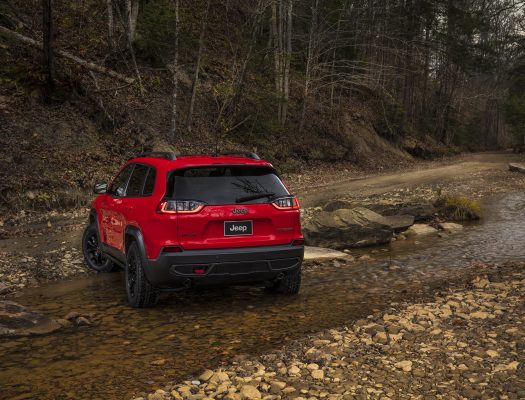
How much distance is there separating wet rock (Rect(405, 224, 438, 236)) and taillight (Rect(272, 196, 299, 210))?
21.1ft

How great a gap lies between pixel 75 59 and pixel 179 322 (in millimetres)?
14807

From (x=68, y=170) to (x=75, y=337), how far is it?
1002 cm

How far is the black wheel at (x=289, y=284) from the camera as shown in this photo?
6.67 metres

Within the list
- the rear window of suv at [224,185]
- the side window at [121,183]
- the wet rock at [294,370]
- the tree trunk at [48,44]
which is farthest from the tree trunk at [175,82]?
the wet rock at [294,370]

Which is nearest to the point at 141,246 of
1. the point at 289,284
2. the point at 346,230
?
the point at 289,284

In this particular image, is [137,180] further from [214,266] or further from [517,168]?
[517,168]

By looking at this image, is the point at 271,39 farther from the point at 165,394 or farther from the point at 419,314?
the point at 165,394

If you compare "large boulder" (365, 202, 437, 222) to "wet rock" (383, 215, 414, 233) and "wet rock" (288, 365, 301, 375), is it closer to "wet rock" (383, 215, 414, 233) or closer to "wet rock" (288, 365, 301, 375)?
"wet rock" (383, 215, 414, 233)

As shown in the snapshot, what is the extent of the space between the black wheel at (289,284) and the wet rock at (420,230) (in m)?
5.86

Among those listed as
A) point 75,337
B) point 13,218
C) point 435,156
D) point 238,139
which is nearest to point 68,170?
A: point 13,218

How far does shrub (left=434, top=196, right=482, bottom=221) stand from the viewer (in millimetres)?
13391

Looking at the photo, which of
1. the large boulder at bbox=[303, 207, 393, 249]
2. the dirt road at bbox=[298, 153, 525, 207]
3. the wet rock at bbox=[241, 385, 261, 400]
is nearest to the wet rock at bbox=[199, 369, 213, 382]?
the wet rock at bbox=[241, 385, 261, 400]

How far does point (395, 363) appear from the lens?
4.37 metres

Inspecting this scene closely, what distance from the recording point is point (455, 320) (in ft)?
17.7
